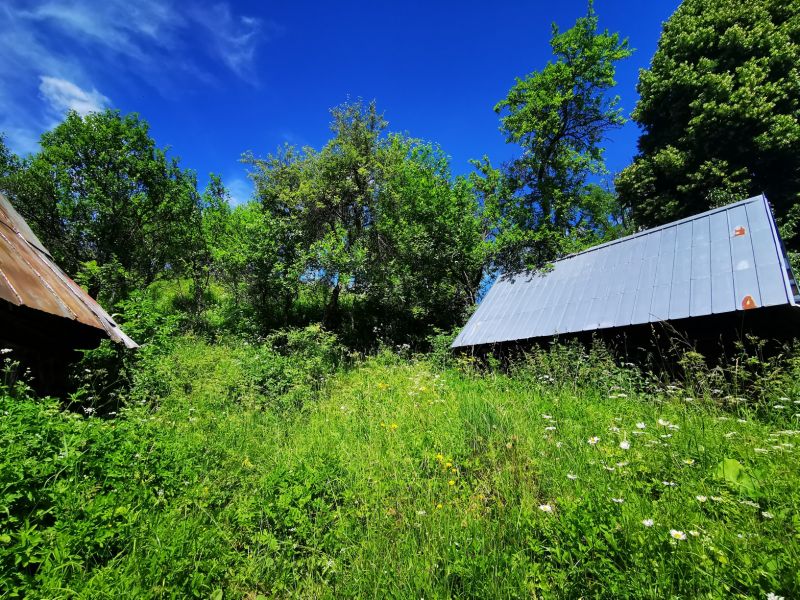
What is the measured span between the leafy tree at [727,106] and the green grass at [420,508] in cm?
1626

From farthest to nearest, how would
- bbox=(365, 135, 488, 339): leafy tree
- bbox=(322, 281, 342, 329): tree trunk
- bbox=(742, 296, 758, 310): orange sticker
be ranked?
bbox=(322, 281, 342, 329): tree trunk
bbox=(365, 135, 488, 339): leafy tree
bbox=(742, 296, 758, 310): orange sticker

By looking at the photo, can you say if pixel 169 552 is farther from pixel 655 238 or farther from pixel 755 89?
pixel 755 89

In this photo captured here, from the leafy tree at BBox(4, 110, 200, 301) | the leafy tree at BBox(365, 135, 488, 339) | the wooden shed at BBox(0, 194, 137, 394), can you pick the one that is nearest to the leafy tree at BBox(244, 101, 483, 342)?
the leafy tree at BBox(365, 135, 488, 339)

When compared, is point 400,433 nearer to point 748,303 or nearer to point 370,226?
point 748,303

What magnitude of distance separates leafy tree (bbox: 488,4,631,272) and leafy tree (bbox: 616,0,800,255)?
3.25m

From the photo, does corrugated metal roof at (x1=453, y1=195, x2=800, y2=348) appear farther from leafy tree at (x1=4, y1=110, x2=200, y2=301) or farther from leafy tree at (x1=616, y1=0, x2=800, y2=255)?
leafy tree at (x1=4, y1=110, x2=200, y2=301)

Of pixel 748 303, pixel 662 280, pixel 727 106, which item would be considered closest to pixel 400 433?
pixel 748 303

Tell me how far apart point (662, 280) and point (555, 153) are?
12282mm

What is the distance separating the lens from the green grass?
→ 2.07 meters

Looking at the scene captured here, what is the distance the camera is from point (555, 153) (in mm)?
16891

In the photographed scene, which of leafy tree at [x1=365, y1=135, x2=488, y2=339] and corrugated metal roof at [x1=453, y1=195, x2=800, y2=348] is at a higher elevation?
leafy tree at [x1=365, y1=135, x2=488, y2=339]

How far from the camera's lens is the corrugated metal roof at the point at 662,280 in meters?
5.63

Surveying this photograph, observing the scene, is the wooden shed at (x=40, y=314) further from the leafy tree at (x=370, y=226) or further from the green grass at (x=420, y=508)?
the leafy tree at (x=370, y=226)

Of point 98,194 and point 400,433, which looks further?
point 98,194
